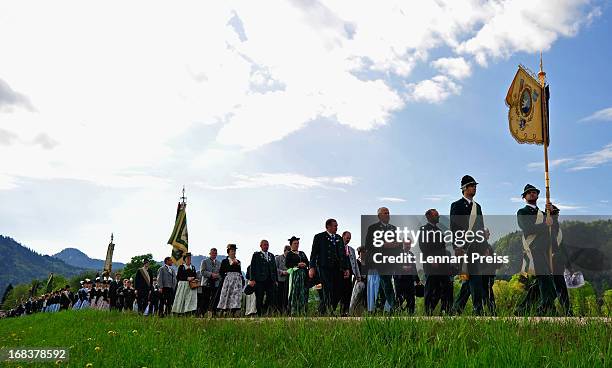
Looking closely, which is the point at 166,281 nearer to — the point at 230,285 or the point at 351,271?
the point at 230,285

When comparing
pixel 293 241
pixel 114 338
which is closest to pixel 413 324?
pixel 114 338

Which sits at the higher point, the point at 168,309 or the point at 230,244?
the point at 230,244

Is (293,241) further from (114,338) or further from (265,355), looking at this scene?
(265,355)

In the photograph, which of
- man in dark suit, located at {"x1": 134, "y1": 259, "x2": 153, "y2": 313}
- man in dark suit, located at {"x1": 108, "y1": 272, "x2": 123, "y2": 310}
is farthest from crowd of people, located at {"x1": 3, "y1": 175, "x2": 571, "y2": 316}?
man in dark suit, located at {"x1": 108, "y1": 272, "x2": 123, "y2": 310}

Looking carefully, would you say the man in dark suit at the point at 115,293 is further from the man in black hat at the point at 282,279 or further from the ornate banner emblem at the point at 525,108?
the ornate banner emblem at the point at 525,108

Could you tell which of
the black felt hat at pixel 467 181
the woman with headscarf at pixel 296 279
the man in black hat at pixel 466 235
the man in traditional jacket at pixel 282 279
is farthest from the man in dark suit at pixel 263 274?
the black felt hat at pixel 467 181

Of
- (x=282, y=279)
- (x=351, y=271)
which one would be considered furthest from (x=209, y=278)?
(x=351, y=271)

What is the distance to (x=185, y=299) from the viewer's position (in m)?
16.3

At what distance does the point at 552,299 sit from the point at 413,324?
3757 mm

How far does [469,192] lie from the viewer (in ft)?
31.9

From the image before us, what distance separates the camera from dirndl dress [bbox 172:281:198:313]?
1608cm

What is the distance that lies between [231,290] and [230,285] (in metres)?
0.14

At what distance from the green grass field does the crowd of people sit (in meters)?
0.91

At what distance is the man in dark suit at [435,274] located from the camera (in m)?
10.3
